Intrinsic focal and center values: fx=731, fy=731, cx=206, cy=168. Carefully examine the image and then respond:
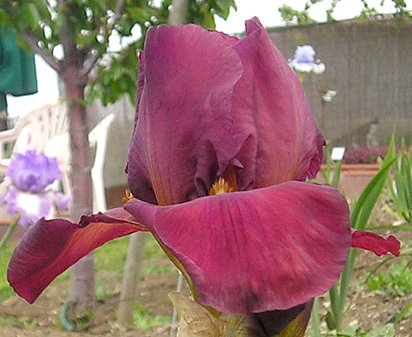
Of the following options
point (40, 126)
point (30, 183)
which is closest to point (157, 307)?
point (30, 183)

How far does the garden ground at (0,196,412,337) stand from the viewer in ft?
5.65

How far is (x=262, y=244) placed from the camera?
0.92 feet

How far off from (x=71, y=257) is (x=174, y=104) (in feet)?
0.30

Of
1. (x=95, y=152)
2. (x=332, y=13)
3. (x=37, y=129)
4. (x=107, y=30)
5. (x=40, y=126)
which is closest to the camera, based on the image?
(x=107, y=30)

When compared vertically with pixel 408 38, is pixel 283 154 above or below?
above

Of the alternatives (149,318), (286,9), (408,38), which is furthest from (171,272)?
(286,9)

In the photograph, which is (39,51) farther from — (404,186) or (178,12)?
(404,186)

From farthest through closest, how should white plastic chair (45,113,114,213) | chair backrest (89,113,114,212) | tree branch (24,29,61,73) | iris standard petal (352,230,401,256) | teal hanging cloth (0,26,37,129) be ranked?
chair backrest (89,113,114,212)
white plastic chair (45,113,114,213)
teal hanging cloth (0,26,37,129)
tree branch (24,29,61,73)
iris standard petal (352,230,401,256)

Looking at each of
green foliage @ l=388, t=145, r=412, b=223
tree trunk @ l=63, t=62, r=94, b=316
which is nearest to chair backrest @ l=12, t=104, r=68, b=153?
tree trunk @ l=63, t=62, r=94, b=316

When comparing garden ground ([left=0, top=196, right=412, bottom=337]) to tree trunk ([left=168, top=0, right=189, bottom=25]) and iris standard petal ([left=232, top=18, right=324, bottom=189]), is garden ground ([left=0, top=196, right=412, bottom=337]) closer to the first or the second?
tree trunk ([left=168, top=0, right=189, bottom=25])

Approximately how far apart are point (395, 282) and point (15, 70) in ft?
5.71

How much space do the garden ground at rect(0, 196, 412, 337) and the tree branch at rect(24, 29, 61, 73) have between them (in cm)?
68

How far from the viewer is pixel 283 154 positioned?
14.2 inches

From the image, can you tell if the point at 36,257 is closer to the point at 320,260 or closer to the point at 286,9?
the point at 320,260
